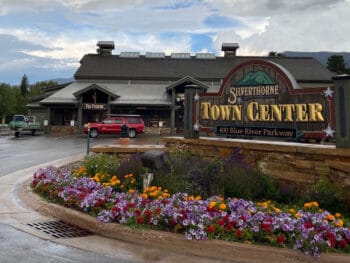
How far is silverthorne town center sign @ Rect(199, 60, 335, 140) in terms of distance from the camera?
8070 millimetres

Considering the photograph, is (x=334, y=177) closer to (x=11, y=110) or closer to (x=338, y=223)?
(x=338, y=223)

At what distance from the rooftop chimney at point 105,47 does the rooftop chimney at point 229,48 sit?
1354 cm

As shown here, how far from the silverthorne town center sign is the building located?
25953 millimetres

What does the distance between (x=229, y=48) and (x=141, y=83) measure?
12069 mm

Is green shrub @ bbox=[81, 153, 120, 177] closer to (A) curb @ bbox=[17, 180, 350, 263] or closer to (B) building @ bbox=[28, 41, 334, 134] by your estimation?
(A) curb @ bbox=[17, 180, 350, 263]

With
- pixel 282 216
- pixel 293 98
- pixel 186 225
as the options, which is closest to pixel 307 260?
pixel 282 216

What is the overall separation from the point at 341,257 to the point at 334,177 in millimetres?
2717

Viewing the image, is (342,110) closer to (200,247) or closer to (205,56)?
(200,247)

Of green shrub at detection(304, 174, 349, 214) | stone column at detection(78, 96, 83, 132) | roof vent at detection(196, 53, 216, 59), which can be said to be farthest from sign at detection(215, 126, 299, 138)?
roof vent at detection(196, 53, 216, 59)

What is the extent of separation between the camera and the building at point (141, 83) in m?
38.2

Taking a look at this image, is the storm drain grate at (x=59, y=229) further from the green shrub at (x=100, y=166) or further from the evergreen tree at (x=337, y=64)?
the evergreen tree at (x=337, y=64)

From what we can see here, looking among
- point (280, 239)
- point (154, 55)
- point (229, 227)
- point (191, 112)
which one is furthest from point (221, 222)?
point (154, 55)

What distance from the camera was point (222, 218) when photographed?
215 inches

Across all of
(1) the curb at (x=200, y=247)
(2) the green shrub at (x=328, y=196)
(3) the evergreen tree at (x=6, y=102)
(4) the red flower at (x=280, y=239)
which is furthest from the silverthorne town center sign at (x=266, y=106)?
(3) the evergreen tree at (x=6, y=102)
